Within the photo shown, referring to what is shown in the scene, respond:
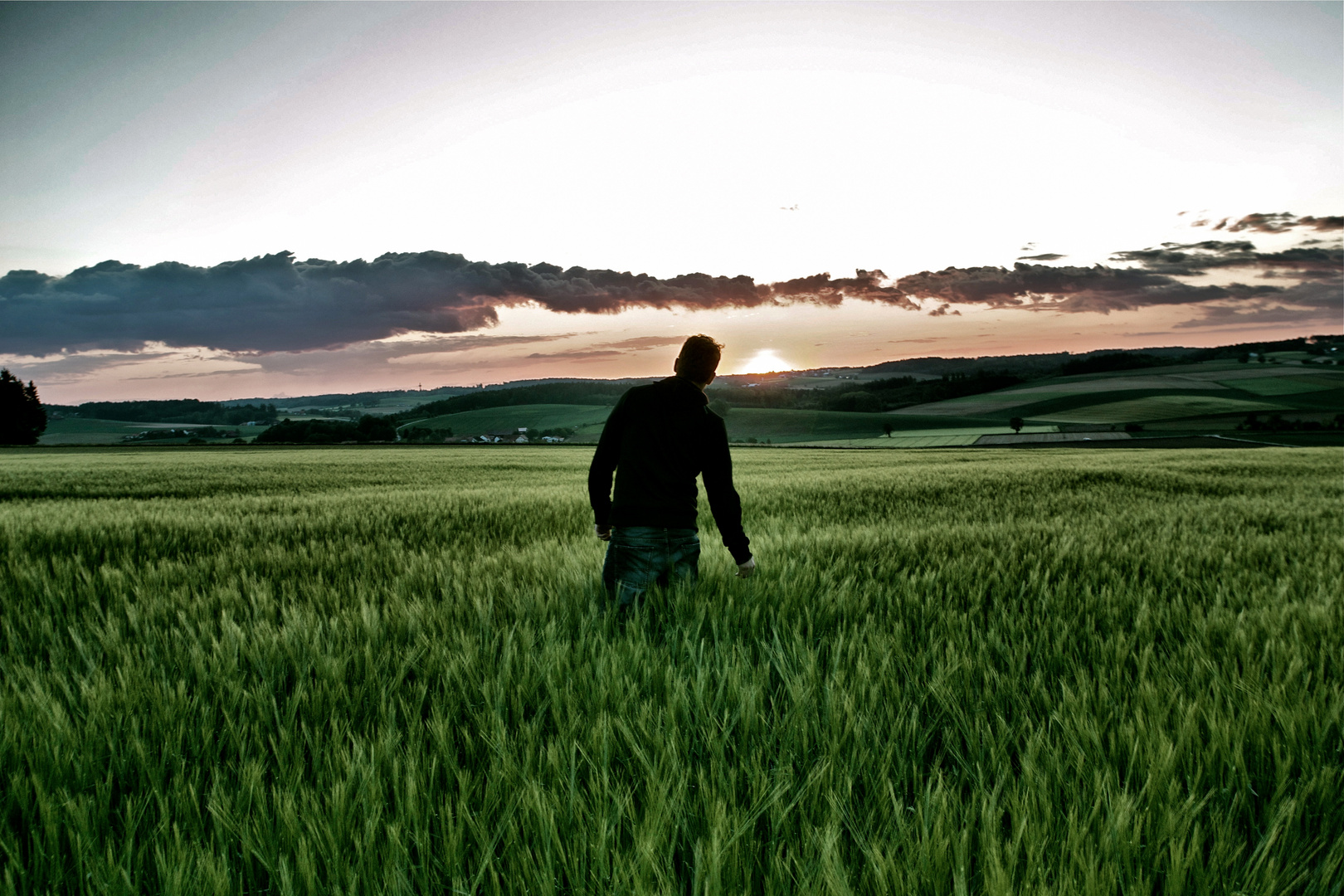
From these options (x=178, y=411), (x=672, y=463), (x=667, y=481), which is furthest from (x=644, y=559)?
(x=178, y=411)

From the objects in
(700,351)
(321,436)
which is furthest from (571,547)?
(321,436)

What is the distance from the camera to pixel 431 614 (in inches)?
128

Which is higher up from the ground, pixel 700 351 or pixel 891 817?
pixel 700 351

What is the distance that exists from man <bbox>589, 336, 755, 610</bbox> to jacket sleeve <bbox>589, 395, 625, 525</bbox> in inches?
0.4

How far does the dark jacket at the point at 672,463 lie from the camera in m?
3.58

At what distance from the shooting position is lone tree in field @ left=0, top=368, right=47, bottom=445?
249ft

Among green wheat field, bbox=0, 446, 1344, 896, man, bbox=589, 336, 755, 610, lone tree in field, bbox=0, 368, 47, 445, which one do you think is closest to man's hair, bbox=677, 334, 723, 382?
man, bbox=589, 336, 755, 610

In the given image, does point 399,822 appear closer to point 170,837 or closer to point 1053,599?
point 170,837

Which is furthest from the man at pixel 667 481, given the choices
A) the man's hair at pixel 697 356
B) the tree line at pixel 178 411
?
the tree line at pixel 178 411

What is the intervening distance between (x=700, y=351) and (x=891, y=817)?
2.52 meters

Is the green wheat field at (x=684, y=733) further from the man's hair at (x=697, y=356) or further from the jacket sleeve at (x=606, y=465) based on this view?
the man's hair at (x=697, y=356)

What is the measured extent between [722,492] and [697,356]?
0.82m

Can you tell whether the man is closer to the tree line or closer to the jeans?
the jeans

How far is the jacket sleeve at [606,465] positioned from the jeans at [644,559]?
15cm
